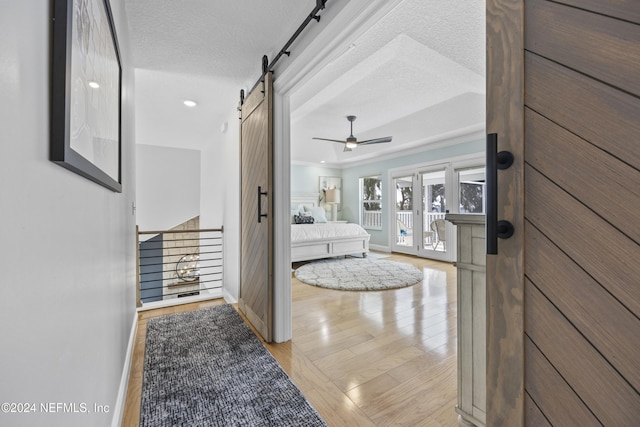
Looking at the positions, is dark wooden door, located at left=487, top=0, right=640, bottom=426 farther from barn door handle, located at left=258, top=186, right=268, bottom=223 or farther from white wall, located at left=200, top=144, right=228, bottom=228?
white wall, located at left=200, top=144, right=228, bottom=228

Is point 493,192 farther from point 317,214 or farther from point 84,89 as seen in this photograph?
point 317,214

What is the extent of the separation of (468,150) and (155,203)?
6.36m

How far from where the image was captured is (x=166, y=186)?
564cm

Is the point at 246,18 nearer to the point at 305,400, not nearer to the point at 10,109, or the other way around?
the point at 10,109

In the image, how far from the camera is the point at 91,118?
841mm

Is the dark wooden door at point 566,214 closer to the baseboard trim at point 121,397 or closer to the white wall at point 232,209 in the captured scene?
the baseboard trim at point 121,397

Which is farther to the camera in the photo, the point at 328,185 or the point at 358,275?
the point at 328,185

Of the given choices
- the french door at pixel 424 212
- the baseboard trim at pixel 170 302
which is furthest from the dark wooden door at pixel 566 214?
the french door at pixel 424 212

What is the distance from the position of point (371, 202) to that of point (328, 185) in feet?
4.45

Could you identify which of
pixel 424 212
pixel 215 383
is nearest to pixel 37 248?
pixel 215 383

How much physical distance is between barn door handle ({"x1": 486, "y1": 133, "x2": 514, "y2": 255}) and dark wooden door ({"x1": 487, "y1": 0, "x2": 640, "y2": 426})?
21 mm

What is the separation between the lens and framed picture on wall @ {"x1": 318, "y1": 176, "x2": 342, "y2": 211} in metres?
7.52

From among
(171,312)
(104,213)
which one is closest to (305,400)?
(104,213)

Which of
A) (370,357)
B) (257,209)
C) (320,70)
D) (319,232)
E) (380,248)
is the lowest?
(370,357)
